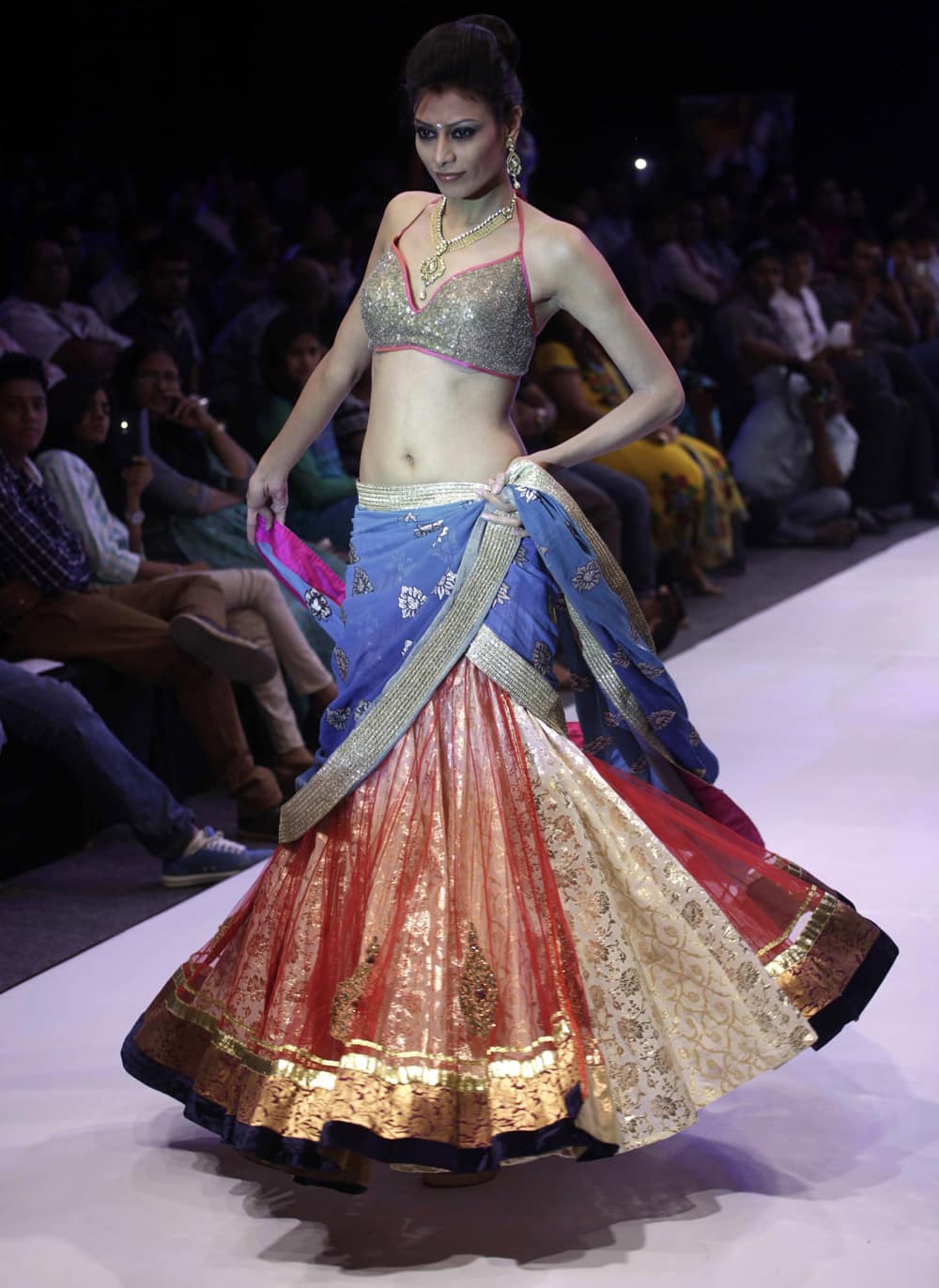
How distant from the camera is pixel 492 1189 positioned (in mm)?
2211

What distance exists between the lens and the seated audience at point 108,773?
332 centimetres

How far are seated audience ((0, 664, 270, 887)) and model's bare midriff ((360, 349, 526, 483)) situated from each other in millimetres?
1268

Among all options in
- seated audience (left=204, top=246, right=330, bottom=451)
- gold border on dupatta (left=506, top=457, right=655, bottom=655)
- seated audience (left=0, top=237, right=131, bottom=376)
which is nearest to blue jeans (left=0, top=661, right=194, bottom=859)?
gold border on dupatta (left=506, top=457, right=655, bottom=655)

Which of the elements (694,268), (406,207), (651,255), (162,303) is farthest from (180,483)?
(694,268)

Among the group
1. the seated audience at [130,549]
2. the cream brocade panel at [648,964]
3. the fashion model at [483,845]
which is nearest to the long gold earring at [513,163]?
the fashion model at [483,845]

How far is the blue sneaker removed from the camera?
3.39m

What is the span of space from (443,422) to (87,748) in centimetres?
135

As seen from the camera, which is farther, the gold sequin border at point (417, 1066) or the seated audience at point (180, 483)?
the seated audience at point (180, 483)

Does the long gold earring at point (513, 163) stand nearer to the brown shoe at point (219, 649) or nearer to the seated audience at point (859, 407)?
the brown shoe at point (219, 649)

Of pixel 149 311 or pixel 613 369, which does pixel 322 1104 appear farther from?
pixel 613 369

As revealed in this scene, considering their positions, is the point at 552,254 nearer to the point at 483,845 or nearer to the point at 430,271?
the point at 430,271

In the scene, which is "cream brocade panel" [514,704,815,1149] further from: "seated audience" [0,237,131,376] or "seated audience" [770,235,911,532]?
"seated audience" [770,235,911,532]

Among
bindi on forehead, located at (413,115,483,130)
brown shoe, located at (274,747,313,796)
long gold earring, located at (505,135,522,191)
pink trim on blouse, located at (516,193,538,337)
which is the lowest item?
brown shoe, located at (274,747,313,796)

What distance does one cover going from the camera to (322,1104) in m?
2.02
